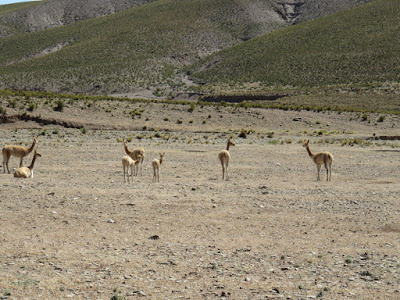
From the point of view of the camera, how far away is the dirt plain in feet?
25.0

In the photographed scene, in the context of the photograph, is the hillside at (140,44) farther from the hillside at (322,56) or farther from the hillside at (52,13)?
the hillside at (52,13)

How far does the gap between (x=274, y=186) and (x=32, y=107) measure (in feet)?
96.4

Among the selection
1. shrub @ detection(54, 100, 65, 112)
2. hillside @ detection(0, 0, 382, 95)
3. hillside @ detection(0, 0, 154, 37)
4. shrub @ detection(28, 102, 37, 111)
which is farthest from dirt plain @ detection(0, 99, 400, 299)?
hillside @ detection(0, 0, 154, 37)

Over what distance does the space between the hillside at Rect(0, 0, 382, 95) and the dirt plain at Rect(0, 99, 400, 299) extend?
234ft

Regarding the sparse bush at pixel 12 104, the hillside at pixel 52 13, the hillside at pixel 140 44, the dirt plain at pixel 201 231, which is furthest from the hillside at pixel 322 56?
the hillside at pixel 52 13

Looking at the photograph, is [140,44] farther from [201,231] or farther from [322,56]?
[201,231]

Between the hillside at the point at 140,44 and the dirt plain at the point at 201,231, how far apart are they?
7139 centimetres

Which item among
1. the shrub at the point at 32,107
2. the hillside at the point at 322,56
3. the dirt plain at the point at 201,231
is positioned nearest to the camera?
the dirt plain at the point at 201,231

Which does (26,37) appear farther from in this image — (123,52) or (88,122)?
(88,122)

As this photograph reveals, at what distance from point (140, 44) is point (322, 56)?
42946 millimetres

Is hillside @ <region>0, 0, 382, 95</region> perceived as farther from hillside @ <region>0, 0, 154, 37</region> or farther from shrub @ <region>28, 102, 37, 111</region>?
shrub @ <region>28, 102, 37, 111</region>

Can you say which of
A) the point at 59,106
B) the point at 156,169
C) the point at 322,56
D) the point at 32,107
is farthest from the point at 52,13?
the point at 156,169

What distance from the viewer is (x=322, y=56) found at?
90.0 metres

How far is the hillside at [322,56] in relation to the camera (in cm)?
8112
